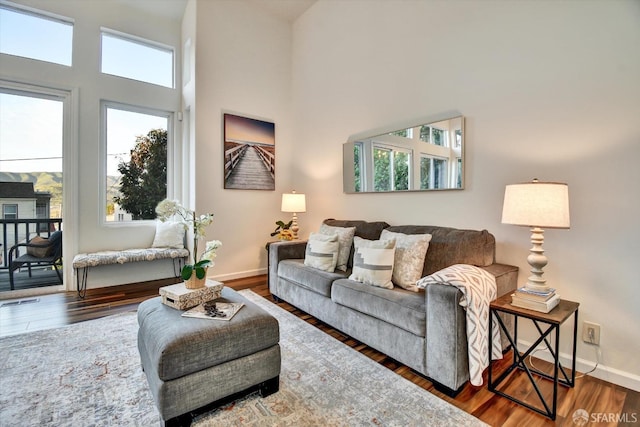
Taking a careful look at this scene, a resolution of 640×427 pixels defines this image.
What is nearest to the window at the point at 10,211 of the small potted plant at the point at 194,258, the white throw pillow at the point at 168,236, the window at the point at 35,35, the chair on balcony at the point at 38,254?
the chair on balcony at the point at 38,254

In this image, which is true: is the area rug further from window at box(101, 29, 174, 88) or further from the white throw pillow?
window at box(101, 29, 174, 88)

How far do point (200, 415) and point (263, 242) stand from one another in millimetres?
3055

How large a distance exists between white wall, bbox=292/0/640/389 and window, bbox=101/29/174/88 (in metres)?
2.86

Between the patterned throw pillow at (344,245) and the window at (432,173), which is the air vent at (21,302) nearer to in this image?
the patterned throw pillow at (344,245)

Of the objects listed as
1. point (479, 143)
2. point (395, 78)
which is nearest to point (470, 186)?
point (479, 143)

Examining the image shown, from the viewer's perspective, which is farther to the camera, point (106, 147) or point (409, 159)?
point (106, 147)

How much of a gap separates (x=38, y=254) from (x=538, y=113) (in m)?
5.20

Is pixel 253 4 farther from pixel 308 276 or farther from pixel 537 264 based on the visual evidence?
pixel 537 264

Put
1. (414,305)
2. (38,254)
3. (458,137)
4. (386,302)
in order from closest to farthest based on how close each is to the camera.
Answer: (414,305) → (386,302) → (458,137) → (38,254)

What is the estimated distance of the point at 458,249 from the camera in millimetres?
2258

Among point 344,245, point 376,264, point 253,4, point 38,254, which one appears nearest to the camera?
point 376,264

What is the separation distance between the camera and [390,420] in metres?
1.51

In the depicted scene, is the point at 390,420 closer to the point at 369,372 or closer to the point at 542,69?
the point at 369,372

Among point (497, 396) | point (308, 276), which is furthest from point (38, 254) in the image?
point (497, 396)
